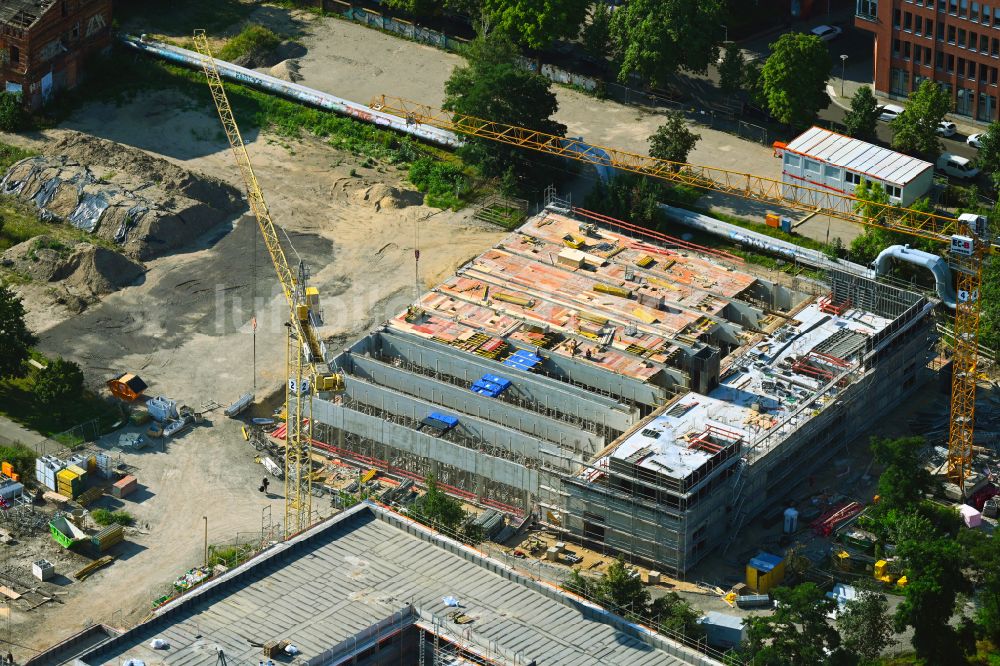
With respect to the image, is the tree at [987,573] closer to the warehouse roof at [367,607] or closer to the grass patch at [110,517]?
the warehouse roof at [367,607]

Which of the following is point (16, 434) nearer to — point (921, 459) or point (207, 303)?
point (207, 303)

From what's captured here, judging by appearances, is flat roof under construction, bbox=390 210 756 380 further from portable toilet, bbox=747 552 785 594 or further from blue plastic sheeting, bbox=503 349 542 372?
portable toilet, bbox=747 552 785 594

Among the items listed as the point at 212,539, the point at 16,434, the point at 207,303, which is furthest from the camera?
the point at 207,303

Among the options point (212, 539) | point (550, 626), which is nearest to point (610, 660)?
point (550, 626)

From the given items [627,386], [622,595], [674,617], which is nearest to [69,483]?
[627,386]

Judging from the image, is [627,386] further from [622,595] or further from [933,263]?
[933,263]
